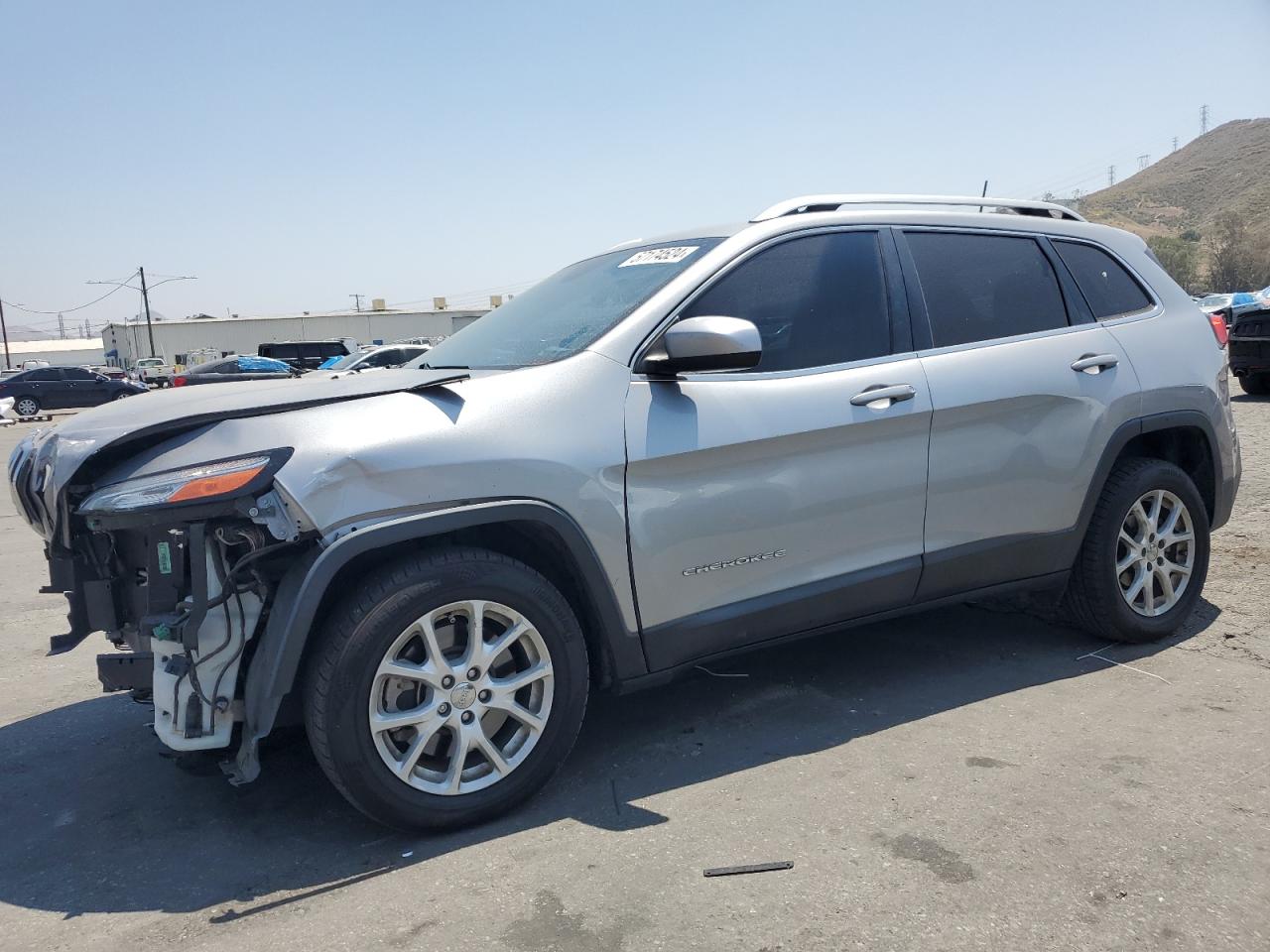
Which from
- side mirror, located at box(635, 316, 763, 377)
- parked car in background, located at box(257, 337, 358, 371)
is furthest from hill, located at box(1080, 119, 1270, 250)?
side mirror, located at box(635, 316, 763, 377)

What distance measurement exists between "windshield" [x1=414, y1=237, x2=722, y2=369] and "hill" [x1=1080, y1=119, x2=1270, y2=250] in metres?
75.4

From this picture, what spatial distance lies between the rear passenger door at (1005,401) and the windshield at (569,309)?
3.38ft

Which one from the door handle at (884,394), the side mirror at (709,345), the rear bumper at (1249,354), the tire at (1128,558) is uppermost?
the side mirror at (709,345)

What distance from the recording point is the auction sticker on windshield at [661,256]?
354cm

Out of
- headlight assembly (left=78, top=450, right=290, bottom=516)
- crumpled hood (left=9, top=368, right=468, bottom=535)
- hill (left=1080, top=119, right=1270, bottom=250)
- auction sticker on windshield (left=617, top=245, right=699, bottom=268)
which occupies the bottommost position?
headlight assembly (left=78, top=450, right=290, bottom=516)

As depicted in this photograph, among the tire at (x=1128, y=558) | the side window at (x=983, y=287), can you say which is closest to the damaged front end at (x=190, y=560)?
the side window at (x=983, y=287)

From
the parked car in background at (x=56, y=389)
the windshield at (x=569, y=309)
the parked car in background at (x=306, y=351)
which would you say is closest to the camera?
the windshield at (x=569, y=309)

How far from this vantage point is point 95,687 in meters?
4.24

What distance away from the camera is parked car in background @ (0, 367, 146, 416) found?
100 ft

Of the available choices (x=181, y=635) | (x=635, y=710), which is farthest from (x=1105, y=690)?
(x=181, y=635)

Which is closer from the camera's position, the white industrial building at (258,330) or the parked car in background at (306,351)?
the parked car in background at (306,351)

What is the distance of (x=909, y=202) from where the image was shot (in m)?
3.93

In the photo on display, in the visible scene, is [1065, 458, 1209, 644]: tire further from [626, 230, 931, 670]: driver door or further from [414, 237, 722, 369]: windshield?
[414, 237, 722, 369]: windshield

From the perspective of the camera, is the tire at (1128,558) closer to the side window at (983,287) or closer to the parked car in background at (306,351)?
the side window at (983,287)
